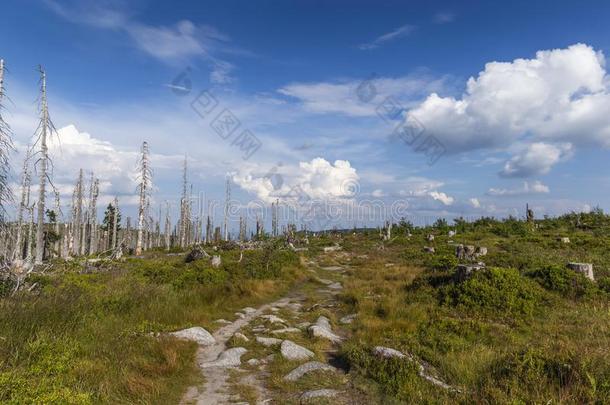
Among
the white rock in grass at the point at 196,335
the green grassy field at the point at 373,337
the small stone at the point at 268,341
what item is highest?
the green grassy field at the point at 373,337

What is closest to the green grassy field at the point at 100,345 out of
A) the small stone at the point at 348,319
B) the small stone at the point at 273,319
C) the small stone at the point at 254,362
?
the small stone at the point at 254,362

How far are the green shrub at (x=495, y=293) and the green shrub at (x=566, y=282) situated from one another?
1100 millimetres

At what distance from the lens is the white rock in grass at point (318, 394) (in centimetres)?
594

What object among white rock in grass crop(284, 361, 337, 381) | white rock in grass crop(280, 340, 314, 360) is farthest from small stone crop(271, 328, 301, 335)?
white rock in grass crop(284, 361, 337, 381)

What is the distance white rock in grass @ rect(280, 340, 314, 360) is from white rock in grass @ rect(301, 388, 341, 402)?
5.69 feet

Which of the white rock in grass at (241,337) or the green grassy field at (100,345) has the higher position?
the green grassy field at (100,345)

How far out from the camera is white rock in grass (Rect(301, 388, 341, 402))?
594cm

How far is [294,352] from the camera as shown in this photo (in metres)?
8.07

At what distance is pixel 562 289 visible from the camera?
12648mm

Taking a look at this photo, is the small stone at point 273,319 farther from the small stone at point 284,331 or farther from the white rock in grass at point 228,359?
the white rock in grass at point 228,359

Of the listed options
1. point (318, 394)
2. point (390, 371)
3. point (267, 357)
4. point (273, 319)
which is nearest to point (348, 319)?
point (273, 319)

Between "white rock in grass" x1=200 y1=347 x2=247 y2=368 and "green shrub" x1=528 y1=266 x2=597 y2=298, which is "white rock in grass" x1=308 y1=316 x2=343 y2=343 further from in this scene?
"green shrub" x1=528 y1=266 x2=597 y2=298

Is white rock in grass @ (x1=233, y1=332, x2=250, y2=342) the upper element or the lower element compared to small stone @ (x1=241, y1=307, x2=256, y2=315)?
upper

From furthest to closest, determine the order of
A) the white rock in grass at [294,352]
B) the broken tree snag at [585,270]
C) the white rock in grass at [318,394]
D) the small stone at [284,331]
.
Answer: the broken tree snag at [585,270]
the small stone at [284,331]
the white rock in grass at [294,352]
the white rock in grass at [318,394]
